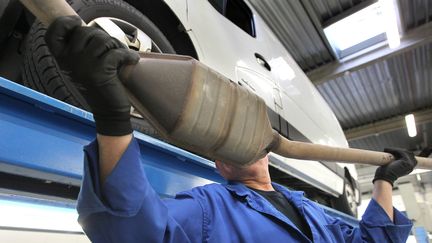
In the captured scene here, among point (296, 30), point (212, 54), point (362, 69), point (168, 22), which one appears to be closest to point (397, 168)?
point (212, 54)

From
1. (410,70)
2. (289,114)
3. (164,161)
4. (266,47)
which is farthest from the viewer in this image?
(410,70)

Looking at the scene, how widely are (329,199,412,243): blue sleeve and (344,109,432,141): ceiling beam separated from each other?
19.8ft

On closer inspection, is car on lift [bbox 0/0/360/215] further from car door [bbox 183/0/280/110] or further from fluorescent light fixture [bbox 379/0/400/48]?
fluorescent light fixture [bbox 379/0/400/48]

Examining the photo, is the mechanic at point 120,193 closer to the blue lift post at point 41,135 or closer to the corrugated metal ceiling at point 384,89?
the blue lift post at point 41,135

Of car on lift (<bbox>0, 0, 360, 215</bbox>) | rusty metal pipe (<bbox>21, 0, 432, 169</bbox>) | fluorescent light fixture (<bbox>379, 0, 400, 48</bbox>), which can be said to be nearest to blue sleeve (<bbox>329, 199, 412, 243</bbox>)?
car on lift (<bbox>0, 0, 360, 215</bbox>)

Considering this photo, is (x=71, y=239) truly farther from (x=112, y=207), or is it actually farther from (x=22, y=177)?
(x=112, y=207)

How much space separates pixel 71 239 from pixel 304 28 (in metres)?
3.97

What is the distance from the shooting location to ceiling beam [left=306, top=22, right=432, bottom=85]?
4.37 meters

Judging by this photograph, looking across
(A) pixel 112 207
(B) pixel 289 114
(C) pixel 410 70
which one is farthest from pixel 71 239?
(C) pixel 410 70

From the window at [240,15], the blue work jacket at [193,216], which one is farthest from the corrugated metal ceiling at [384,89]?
the blue work jacket at [193,216]

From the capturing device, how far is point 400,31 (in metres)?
→ 4.47

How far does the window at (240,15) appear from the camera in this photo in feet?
6.91

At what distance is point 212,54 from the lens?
151cm

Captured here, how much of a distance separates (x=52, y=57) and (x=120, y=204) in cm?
59
